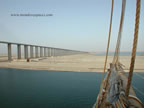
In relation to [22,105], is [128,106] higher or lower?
higher

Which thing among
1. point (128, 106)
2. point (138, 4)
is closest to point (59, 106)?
point (128, 106)

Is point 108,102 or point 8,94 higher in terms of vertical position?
point 108,102

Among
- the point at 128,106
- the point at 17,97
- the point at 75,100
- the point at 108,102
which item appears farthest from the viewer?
the point at 17,97

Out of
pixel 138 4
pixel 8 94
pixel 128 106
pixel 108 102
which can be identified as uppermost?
pixel 138 4

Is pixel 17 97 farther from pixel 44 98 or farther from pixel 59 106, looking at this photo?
pixel 59 106

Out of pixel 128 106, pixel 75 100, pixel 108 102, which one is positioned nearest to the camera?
pixel 128 106

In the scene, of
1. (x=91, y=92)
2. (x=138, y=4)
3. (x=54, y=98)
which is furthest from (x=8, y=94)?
(x=138, y=4)

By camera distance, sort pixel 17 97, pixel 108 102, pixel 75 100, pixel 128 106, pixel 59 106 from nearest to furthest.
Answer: pixel 128 106
pixel 108 102
pixel 59 106
pixel 75 100
pixel 17 97

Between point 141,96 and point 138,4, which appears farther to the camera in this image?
point 141,96

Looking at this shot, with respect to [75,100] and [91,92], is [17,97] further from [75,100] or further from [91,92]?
[91,92]
